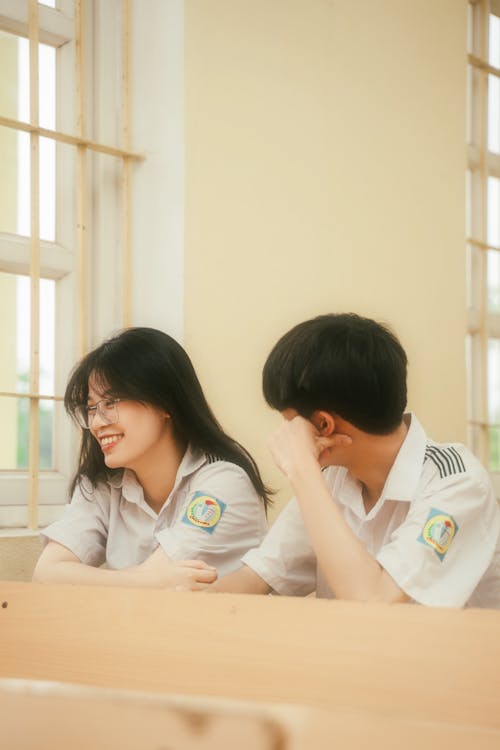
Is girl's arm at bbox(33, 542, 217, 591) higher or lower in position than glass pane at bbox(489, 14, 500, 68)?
lower

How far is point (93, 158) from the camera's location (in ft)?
6.89

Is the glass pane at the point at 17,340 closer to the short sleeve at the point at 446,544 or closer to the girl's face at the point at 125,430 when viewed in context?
the girl's face at the point at 125,430

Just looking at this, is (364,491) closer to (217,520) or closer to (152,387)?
(217,520)

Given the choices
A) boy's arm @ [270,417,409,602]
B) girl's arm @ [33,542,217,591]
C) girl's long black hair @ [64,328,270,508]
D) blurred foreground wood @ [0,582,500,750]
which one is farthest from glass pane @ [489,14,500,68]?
blurred foreground wood @ [0,582,500,750]

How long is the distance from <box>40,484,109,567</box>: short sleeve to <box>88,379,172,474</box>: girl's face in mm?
110

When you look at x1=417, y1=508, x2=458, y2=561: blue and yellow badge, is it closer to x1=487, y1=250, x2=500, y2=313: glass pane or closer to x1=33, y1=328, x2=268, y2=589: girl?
x1=33, y1=328, x2=268, y2=589: girl

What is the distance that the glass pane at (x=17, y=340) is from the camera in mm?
1954

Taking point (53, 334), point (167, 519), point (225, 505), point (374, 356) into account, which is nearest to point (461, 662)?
point (374, 356)

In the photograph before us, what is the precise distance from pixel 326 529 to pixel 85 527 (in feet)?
1.98

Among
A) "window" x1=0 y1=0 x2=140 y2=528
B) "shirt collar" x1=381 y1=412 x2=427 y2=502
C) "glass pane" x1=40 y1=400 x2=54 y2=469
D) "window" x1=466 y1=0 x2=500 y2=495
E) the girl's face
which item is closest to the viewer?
"shirt collar" x1=381 y1=412 x2=427 y2=502

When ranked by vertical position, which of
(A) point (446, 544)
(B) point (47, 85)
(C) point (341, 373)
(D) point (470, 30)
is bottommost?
(A) point (446, 544)

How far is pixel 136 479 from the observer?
1.68 meters

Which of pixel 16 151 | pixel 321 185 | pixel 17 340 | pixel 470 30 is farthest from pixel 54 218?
pixel 470 30

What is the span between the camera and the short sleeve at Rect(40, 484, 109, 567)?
159 cm
